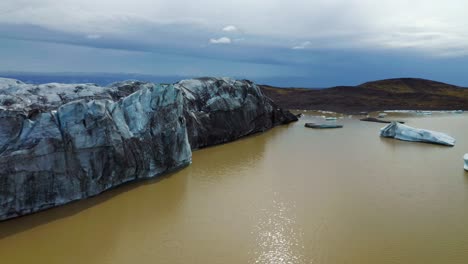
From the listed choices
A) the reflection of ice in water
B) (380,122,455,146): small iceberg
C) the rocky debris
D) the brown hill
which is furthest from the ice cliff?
the brown hill

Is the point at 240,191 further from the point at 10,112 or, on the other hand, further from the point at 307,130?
the point at 307,130

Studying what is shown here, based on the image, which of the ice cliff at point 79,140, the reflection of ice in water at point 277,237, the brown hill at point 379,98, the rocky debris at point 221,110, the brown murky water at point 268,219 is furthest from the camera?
the brown hill at point 379,98

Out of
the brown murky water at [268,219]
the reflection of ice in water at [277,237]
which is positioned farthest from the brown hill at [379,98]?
the reflection of ice in water at [277,237]

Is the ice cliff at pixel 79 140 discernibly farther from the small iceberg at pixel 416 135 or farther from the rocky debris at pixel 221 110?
the small iceberg at pixel 416 135

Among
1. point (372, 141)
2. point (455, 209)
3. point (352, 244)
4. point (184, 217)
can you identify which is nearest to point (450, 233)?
point (455, 209)

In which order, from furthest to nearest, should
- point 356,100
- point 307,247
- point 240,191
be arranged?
point 356,100 < point 240,191 < point 307,247

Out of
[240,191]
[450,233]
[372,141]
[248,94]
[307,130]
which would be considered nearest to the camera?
[450,233]
